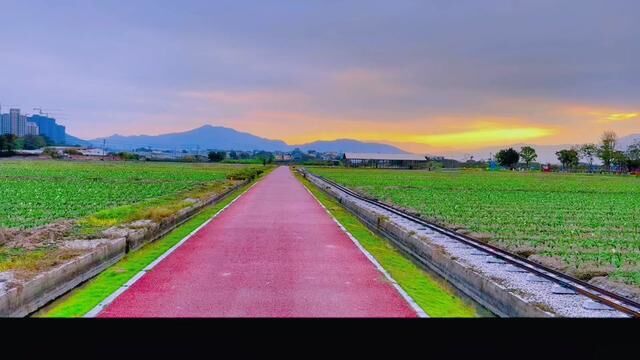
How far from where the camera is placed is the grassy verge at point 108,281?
642 cm

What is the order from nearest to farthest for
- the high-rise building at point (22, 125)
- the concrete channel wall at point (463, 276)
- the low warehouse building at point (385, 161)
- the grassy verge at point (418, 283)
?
the high-rise building at point (22, 125) → the concrete channel wall at point (463, 276) → the grassy verge at point (418, 283) → the low warehouse building at point (385, 161)

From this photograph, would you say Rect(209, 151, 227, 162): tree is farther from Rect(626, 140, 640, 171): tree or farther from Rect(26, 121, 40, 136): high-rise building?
Rect(626, 140, 640, 171): tree

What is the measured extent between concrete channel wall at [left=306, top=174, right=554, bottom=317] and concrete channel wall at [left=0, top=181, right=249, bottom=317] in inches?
198

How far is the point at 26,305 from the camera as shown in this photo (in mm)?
6336

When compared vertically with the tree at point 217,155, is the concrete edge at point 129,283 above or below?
below

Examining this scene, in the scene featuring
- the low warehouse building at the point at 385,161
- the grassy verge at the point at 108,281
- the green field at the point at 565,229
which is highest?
the low warehouse building at the point at 385,161

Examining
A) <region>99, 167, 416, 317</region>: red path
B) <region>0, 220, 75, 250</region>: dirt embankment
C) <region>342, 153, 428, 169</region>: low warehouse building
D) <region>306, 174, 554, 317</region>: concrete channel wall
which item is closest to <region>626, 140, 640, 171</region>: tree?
<region>306, 174, 554, 317</region>: concrete channel wall

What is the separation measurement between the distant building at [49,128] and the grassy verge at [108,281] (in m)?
1.79

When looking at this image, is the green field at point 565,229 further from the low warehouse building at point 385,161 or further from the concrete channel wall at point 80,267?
the low warehouse building at point 385,161

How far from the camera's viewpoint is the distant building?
5.46 metres

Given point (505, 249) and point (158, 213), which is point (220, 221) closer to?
point (158, 213)

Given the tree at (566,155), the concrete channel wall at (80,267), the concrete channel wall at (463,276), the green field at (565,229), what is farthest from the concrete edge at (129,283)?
the green field at (565,229)
